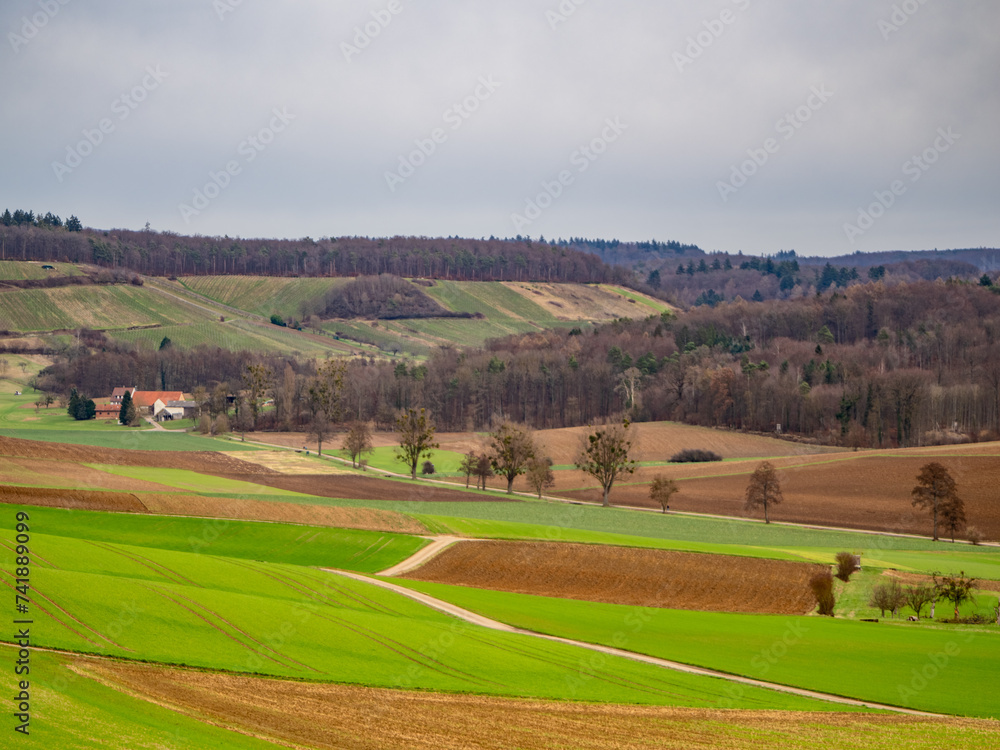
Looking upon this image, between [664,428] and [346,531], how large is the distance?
6980 centimetres

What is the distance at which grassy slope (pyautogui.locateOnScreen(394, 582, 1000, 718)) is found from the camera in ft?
89.3

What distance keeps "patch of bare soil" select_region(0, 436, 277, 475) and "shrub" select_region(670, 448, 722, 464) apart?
1730 inches

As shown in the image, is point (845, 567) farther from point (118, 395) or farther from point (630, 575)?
point (118, 395)

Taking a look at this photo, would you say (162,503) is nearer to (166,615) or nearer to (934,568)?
(166,615)

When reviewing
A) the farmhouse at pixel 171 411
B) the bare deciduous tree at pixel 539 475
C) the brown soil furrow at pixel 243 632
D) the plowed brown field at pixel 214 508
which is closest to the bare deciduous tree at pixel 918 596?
the plowed brown field at pixel 214 508

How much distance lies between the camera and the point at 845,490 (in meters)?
73.5

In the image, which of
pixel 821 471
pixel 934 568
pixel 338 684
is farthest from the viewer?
pixel 821 471

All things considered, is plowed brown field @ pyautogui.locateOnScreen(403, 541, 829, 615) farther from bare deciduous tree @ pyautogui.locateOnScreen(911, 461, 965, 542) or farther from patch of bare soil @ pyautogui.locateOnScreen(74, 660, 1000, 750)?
bare deciduous tree @ pyautogui.locateOnScreen(911, 461, 965, 542)

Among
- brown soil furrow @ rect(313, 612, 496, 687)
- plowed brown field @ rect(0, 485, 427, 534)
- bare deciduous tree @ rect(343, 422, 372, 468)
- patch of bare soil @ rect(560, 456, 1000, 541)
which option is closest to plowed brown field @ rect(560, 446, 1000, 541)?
patch of bare soil @ rect(560, 456, 1000, 541)

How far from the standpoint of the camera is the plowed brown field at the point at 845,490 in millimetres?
65375

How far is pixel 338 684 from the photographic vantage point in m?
23.0

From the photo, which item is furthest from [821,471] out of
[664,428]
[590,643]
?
[590,643]

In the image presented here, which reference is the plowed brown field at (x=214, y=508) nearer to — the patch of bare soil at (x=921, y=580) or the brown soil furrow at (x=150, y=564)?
the brown soil furrow at (x=150, y=564)

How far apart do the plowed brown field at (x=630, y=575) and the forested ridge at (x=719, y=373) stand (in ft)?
202
